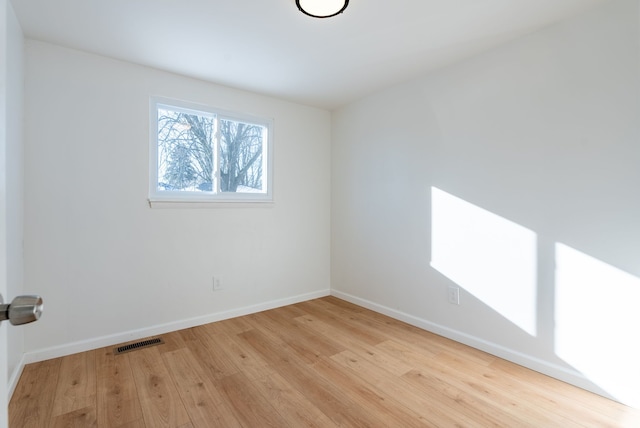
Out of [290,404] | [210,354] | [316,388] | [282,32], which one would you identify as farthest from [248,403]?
[282,32]

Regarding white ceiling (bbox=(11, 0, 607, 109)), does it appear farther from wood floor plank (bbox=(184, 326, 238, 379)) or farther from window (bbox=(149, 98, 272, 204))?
wood floor plank (bbox=(184, 326, 238, 379))

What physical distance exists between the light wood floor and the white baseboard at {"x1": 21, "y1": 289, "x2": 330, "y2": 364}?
7 centimetres

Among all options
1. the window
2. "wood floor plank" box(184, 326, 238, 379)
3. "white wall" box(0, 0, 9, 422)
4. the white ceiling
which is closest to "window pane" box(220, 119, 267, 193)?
the window

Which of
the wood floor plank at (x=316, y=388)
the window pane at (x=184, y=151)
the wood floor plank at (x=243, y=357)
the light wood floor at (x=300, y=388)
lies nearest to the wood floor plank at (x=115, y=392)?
the light wood floor at (x=300, y=388)

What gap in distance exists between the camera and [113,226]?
250 centimetres

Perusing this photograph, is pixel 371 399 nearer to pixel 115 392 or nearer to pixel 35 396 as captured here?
pixel 115 392

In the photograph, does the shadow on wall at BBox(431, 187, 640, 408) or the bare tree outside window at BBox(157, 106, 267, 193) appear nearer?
the shadow on wall at BBox(431, 187, 640, 408)

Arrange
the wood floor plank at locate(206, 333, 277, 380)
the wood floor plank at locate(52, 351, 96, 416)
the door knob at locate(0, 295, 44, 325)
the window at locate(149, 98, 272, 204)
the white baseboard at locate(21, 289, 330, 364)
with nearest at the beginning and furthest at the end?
the door knob at locate(0, 295, 44, 325) < the wood floor plank at locate(52, 351, 96, 416) < the wood floor plank at locate(206, 333, 277, 380) < the white baseboard at locate(21, 289, 330, 364) < the window at locate(149, 98, 272, 204)

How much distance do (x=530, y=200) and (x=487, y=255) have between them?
51 centimetres

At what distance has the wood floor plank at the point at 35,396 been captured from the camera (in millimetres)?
1609

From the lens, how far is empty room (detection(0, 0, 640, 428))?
1.78 m

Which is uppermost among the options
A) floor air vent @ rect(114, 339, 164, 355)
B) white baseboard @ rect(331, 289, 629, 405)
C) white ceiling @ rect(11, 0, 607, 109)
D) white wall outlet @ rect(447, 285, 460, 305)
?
white ceiling @ rect(11, 0, 607, 109)

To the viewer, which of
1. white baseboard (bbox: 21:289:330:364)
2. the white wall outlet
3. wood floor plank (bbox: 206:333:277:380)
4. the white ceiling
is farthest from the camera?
the white wall outlet

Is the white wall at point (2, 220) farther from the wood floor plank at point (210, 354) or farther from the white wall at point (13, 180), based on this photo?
the wood floor plank at point (210, 354)
